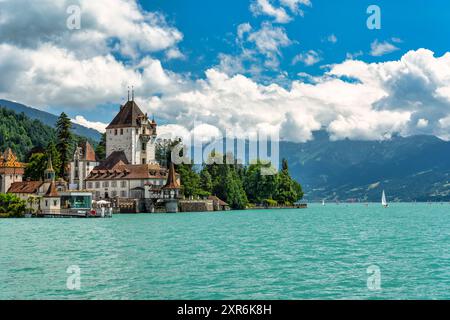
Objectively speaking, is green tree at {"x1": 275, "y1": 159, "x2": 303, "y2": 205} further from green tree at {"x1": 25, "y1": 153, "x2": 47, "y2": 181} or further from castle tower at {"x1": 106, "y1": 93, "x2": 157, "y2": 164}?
green tree at {"x1": 25, "y1": 153, "x2": 47, "y2": 181}

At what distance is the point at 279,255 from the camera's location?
3297cm

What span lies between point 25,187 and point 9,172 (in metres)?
12.9

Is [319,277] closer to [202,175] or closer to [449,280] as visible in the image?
[449,280]

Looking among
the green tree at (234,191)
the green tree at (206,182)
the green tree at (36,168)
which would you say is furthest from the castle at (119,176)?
the green tree at (234,191)

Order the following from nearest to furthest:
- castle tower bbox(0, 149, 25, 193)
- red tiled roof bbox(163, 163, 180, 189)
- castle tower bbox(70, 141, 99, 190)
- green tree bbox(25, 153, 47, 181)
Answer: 1. green tree bbox(25, 153, 47, 181)
2. castle tower bbox(0, 149, 25, 193)
3. red tiled roof bbox(163, 163, 180, 189)
4. castle tower bbox(70, 141, 99, 190)

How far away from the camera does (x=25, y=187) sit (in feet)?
322

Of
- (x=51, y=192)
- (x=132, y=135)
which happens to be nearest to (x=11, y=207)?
(x=51, y=192)

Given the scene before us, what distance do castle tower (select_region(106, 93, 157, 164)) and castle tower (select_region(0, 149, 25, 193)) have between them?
2005cm

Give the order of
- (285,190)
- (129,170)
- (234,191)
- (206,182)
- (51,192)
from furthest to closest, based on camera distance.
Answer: (285,190) < (234,191) < (206,182) < (129,170) < (51,192)

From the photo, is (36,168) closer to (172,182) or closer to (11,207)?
(11,207)

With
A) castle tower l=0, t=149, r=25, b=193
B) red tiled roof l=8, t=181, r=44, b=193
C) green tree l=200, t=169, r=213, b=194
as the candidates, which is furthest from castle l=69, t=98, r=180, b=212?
red tiled roof l=8, t=181, r=44, b=193

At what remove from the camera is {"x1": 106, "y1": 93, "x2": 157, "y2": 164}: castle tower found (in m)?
123

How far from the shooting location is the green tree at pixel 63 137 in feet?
364
